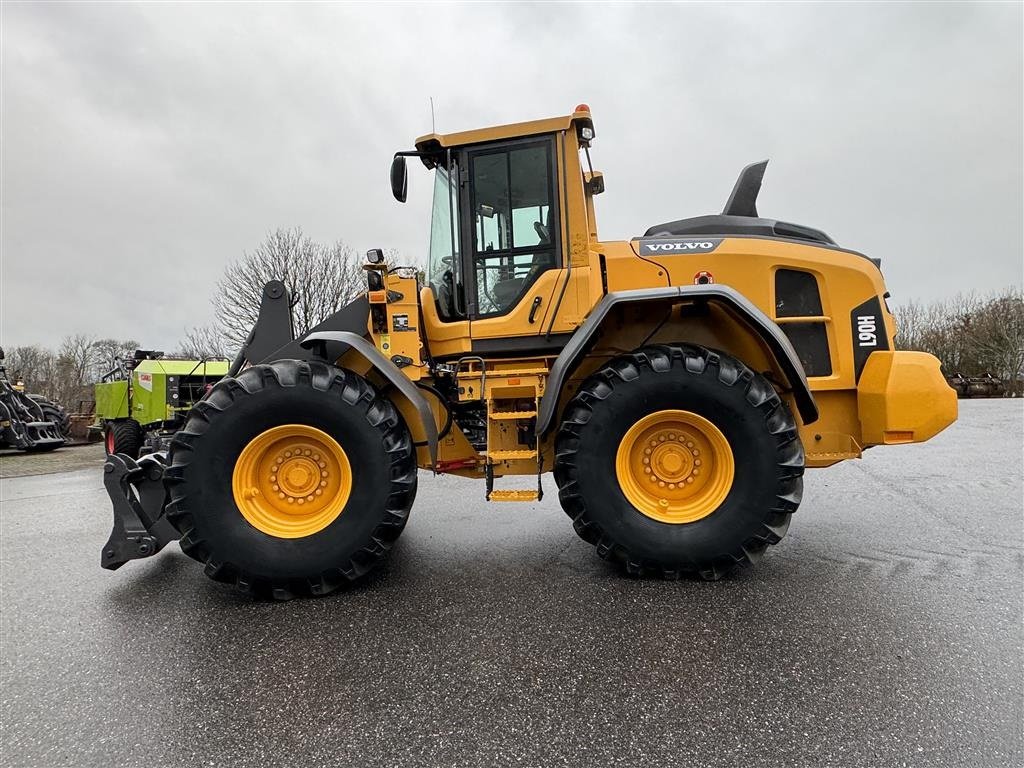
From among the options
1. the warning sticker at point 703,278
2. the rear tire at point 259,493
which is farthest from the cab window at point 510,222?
the rear tire at point 259,493

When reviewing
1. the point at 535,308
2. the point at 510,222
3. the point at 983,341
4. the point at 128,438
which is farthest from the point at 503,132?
the point at 983,341

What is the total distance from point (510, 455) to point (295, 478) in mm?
1308

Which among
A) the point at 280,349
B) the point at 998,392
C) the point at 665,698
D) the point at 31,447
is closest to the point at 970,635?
the point at 665,698

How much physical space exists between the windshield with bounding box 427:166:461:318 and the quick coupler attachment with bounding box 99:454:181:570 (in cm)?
211

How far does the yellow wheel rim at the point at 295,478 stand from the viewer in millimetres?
3150

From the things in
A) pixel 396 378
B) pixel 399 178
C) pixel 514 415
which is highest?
pixel 399 178

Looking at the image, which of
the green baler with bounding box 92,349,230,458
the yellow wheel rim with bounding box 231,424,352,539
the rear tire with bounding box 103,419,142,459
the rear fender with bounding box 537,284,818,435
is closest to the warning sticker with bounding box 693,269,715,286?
the rear fender with bounding box 537,284,818,435

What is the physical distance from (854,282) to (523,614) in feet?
9.98

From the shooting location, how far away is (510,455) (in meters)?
3.48

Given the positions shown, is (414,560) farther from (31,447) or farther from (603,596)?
(31,447)

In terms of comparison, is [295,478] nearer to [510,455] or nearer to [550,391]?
[510,455]

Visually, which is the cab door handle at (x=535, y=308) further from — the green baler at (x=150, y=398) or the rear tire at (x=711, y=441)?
the green baler at (x=150, y=398)

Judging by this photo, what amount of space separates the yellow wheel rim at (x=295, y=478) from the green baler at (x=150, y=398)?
8.64 metres

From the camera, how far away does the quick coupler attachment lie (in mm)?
3227
